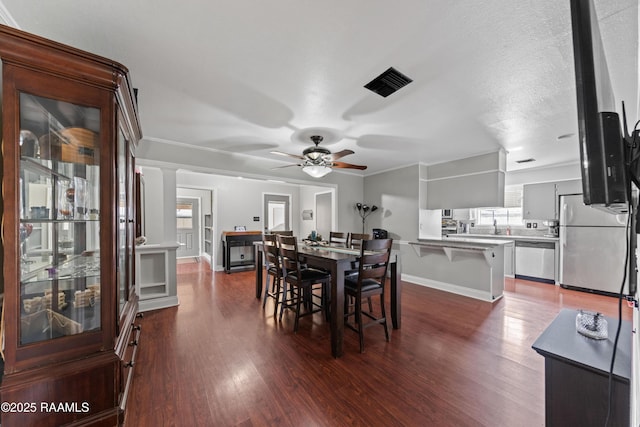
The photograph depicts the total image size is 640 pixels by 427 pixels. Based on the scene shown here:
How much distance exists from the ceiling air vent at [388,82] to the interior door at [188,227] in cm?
685

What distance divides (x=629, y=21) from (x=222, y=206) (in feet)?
20.8

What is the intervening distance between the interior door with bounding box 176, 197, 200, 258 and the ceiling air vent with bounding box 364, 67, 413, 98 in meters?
6.85

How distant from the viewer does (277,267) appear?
3.03m

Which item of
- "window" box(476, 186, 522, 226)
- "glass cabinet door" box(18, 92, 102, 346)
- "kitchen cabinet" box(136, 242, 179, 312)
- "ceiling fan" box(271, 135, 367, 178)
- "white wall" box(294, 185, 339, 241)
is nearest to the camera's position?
"glass cabinet door" box(18, 92, 102, 346)

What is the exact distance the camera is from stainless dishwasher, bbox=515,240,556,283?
4684mm

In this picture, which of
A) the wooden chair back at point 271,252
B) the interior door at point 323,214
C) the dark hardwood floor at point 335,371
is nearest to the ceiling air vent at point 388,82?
the wooden chair back at point 271,252

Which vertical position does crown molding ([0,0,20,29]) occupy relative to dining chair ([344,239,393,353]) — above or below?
above

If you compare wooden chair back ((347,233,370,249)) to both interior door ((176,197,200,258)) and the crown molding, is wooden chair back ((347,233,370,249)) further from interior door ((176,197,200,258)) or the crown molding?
interior door ((176,197,200,258))

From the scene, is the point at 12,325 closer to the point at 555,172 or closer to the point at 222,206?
the point at 222,206

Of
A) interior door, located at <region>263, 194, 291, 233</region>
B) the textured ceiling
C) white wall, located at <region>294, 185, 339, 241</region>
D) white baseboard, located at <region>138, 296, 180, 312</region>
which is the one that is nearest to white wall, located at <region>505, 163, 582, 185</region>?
the textured ceiling

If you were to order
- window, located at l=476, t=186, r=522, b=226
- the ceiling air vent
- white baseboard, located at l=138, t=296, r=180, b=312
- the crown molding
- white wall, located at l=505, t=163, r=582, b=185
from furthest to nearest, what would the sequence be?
window, located at l=476, t=186, r=522, b=226
white wall, located at l=505, t=163, r=582, b=185
white baseboard, located at l=138, t=296, r=180, b=312
the ceiling air vent
the crown molding

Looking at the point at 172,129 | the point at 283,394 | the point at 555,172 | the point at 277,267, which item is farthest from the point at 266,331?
the point at 555,172

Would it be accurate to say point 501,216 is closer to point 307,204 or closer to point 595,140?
point 307,204

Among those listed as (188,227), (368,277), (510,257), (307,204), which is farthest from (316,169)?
(188,227)
